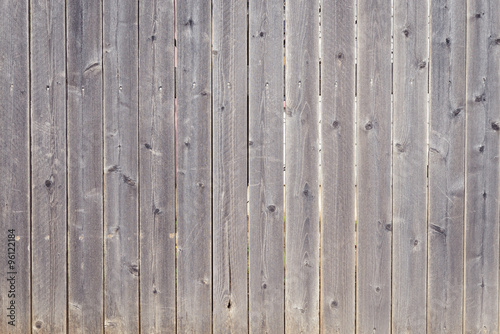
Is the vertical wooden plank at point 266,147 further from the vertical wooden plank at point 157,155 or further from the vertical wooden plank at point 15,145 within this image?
the vertical wooden plank at point 15,145

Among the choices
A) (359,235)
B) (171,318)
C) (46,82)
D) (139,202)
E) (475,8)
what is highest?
(475,8)

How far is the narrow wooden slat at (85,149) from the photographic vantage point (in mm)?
1993

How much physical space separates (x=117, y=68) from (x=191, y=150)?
49 cm

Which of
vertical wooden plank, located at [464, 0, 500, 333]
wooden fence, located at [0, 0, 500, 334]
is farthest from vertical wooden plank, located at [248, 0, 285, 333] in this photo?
vertical wooden plank, located at [464, 0, 500, 333]

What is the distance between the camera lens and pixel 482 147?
200cm

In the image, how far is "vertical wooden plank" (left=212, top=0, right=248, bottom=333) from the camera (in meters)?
1.98

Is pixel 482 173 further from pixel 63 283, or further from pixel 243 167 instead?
pixel 63 283

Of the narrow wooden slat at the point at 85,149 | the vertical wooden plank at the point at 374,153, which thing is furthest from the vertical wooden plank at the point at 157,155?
the vertical wooden plank at the point at 374,153

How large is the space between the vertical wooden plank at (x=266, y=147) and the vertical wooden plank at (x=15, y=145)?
101cm

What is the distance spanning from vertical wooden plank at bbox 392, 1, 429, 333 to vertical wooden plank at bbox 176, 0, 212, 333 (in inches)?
33.1

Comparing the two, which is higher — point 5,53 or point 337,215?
point 5,53

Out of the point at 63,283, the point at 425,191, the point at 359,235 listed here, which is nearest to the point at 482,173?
the point at 425,191

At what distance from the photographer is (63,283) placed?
2031mm

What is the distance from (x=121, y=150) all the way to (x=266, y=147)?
650 mm
